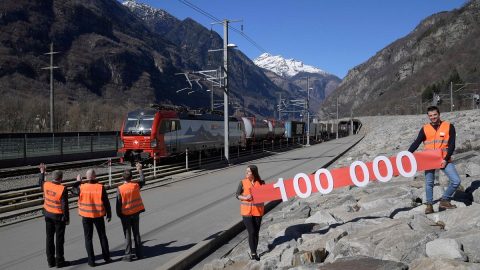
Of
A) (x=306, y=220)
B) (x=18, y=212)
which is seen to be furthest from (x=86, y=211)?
(x=18, y=212)

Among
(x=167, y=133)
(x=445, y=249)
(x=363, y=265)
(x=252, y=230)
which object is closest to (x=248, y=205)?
(x=252, y=230)

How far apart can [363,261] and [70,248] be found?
602 cm

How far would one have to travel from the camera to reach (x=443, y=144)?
8609mm

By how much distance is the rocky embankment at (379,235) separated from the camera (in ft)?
21.2

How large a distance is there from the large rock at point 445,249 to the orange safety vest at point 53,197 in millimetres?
5931

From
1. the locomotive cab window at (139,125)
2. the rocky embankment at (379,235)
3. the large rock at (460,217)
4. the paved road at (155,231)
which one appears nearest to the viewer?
the rocky embankment at (379,235)

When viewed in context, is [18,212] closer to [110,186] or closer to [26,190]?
[26,190]

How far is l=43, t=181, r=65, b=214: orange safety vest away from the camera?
872 centimetres

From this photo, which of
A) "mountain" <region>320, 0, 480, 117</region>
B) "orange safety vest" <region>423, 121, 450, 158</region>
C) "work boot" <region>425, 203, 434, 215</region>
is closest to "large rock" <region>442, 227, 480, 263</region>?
"work boot" <region>425, 203, 434, 215</region>

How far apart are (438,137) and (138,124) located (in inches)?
771

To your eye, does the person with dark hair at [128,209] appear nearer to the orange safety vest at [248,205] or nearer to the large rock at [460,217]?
the orange safety vest at [248,205]

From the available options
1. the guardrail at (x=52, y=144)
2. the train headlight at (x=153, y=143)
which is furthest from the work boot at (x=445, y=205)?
the guardrail at (x=52, y=144)

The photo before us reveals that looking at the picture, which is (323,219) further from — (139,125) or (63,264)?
(139,125)

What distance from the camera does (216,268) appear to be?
8258 millimetres
